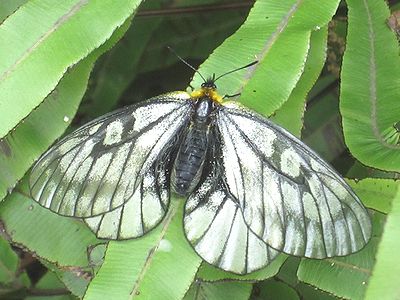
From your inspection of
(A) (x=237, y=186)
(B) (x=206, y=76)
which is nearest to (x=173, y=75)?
(B) (x=206, y=76)

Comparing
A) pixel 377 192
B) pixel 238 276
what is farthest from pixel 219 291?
pixel 377 192

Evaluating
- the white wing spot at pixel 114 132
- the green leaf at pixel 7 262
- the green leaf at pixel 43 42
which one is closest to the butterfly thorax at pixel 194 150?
the white wing spot at pixel 114 132

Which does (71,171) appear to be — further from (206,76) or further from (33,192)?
(206,76)

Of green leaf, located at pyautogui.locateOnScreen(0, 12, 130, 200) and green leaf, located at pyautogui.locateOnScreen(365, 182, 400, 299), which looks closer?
green leaf, located at pyautogui.locateOnScreen(365, 182, 400, 299)

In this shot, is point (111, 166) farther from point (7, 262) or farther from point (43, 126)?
point (7, 262)

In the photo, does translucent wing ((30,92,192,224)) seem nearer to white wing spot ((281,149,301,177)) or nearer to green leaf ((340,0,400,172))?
white wing spot ((281,149,301,177))

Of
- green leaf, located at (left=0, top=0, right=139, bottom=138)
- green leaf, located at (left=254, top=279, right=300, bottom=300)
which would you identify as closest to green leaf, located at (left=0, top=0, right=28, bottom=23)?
green leaf, located at (left=0, top=0, right=139, bottom=138)
